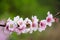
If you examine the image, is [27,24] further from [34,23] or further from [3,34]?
[3,34]

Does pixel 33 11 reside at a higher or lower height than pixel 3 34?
higher

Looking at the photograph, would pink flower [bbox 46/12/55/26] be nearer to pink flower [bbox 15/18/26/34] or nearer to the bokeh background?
the bokeh background

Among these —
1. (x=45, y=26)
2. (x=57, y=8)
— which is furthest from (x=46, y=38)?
(x=57, y=8)

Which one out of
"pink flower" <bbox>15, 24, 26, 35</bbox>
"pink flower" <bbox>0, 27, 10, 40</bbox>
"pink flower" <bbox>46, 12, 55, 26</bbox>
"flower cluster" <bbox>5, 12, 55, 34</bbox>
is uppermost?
"pink flower" <bbox>46, 12, 55, 26</bbox>

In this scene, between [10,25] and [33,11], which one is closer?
[10,25]

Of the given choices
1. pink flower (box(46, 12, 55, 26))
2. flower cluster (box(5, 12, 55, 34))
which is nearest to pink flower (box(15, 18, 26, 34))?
flower cluster (box(5, 12, 55, 34))

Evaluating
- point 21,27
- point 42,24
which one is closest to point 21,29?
point 21,27

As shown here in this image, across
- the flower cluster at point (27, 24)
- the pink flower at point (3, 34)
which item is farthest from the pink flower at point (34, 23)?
the pink flower at point (3, 34)
